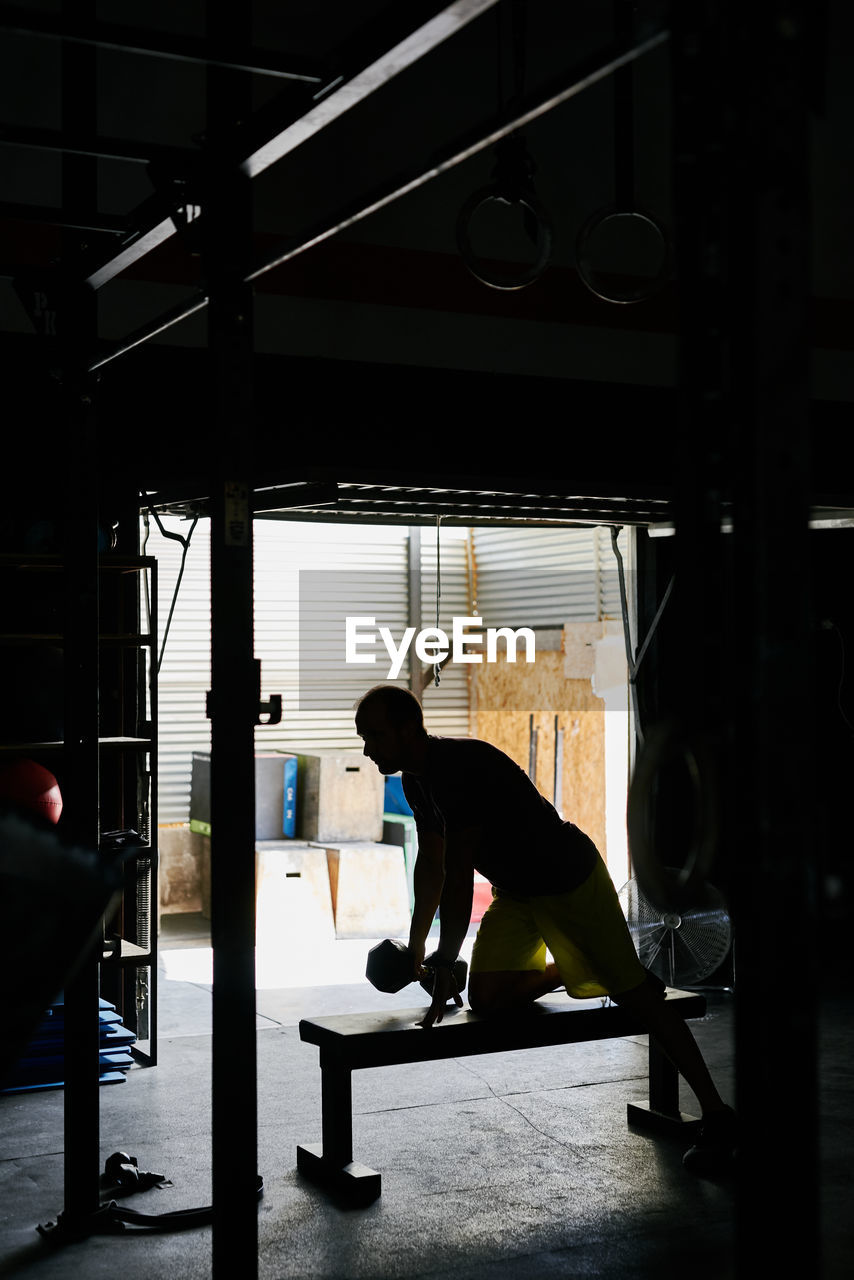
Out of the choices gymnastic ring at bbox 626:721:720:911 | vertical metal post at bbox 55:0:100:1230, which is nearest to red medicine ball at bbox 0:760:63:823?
vertical metal post at bbox 55:0:100:1230

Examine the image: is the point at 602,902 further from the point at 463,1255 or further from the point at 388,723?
the point at 463,1255

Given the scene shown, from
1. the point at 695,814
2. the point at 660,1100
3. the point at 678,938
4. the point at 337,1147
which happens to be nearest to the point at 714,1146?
the point at 660,1100

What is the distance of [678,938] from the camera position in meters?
7.34

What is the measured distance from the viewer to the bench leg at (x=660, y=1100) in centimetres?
529

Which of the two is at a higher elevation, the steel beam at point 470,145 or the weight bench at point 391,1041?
the steel beam at point 470,145

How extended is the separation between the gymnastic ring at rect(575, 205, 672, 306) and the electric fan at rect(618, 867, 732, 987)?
4.07 meters

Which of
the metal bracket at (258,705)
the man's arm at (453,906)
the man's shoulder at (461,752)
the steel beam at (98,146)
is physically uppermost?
the steel beam at (98,146)

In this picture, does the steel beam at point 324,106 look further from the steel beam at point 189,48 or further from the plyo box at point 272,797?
the plyo box at point 272,797

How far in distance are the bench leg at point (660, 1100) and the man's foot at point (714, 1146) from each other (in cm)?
37

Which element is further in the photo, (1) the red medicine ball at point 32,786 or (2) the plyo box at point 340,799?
(2) the plyo box at point 340,799

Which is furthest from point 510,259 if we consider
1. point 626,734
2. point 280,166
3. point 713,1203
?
point 713,1203

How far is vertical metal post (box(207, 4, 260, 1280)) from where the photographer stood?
3291 millimetres

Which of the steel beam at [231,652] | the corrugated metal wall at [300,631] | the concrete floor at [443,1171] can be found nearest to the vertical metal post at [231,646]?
the steel beam at [231,652]

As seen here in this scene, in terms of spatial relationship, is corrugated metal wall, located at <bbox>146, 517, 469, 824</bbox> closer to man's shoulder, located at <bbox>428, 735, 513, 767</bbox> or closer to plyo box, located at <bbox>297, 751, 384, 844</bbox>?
plyo box, located at <bbox>297, 751, 384, 844</bbox>
